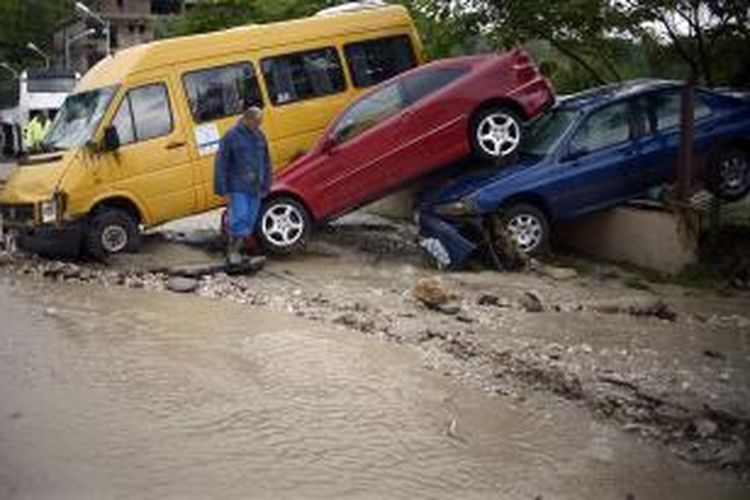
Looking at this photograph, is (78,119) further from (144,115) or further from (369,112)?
(369,112)

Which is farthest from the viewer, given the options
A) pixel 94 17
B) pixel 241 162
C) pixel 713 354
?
pixel 94 17

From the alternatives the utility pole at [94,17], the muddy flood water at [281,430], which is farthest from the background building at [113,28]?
the muddy flood water at [281,430]

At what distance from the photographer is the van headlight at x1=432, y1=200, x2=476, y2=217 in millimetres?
12430

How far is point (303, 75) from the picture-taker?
14.1m

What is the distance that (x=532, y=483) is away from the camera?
6262mm

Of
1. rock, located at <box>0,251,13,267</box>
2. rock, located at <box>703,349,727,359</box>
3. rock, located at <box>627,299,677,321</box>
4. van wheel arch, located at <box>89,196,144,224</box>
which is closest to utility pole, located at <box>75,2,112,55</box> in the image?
rock, located at <box>0,251,13,267</box>

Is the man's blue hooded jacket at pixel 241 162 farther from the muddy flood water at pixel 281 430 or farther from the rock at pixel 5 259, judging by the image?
the muddy flood water at pixel 281 430

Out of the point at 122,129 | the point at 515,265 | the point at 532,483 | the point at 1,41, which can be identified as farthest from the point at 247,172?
the point at 1,41

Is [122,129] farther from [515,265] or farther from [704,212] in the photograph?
[704,212]

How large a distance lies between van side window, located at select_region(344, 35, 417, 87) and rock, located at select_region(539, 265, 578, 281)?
11.2ft

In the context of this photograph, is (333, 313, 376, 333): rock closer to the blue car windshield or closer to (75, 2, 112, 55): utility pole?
the blue car windshield

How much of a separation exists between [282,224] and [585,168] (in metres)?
3.32

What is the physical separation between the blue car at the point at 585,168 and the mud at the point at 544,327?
55cm

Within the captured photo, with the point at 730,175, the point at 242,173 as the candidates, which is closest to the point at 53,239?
the point at 242,173
